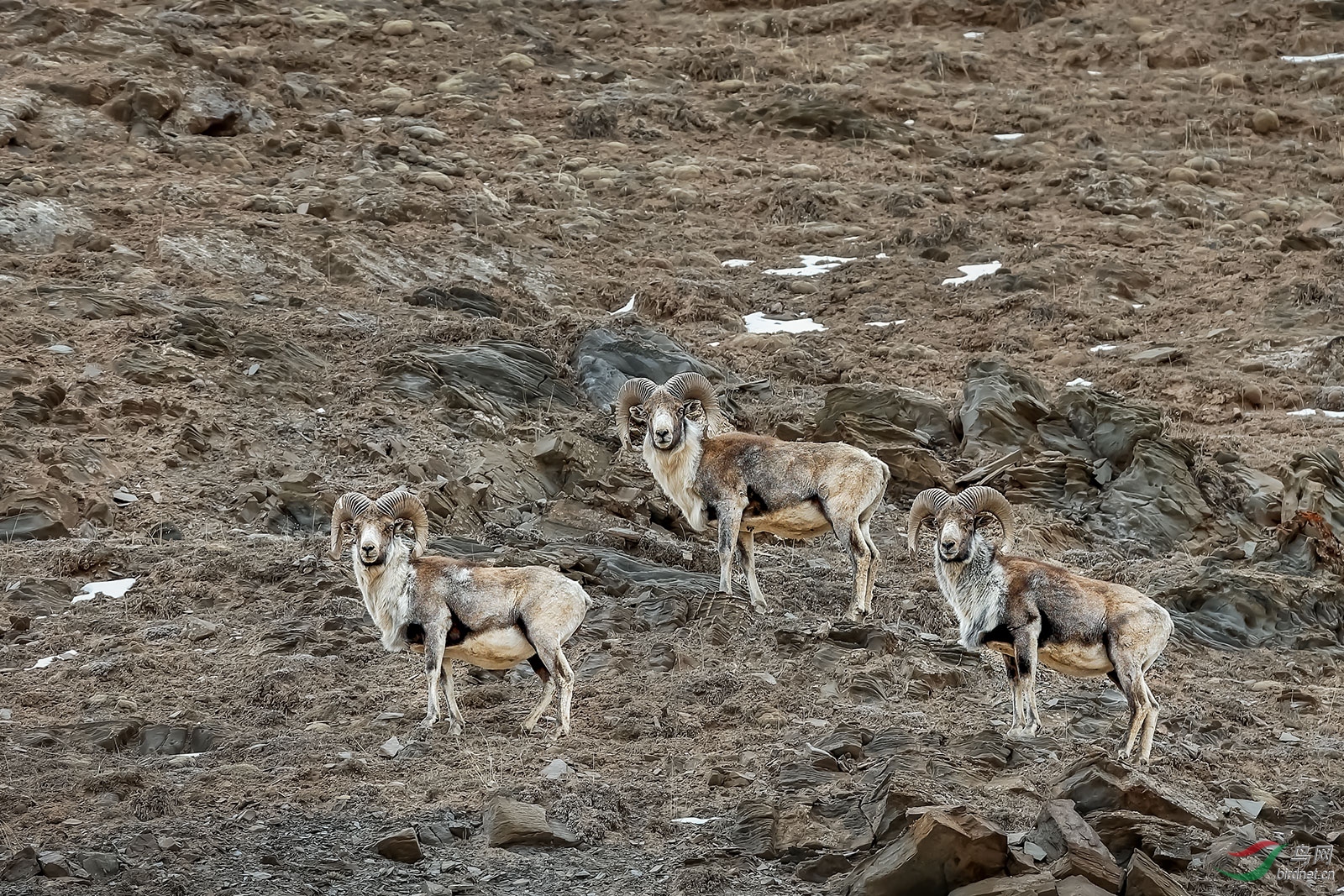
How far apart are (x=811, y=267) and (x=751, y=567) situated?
13012 mm

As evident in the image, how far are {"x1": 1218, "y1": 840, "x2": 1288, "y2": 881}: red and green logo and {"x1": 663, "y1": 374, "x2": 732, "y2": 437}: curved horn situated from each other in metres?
7.20

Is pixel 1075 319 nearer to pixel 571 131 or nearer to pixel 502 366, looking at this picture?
pixel 502 366

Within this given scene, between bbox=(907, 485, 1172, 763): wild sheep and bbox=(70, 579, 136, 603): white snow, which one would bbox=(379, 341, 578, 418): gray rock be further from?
bbox=(907, 485, 1172, 763): wild sheep

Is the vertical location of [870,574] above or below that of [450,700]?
below

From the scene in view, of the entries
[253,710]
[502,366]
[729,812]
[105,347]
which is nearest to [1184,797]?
[729,812]

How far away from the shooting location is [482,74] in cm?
3394

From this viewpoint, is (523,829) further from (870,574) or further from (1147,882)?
(870,574)

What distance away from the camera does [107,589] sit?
1437cm

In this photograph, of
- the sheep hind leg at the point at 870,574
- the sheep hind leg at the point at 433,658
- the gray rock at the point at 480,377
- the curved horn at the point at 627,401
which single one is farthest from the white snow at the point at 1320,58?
the sheep hind leg at the point at 433,658

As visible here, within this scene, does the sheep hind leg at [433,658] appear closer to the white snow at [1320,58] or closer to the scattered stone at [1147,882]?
the scattered stone at [1147,882]

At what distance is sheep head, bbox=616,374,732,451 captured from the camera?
14844mm

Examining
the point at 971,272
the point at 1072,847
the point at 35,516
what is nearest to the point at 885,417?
the point at 971,272

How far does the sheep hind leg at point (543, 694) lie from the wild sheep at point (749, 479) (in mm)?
3043

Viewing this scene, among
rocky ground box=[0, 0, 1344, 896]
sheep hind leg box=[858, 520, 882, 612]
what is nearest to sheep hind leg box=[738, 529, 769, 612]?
rocky ground box=[0, 0, 1344, 896]
